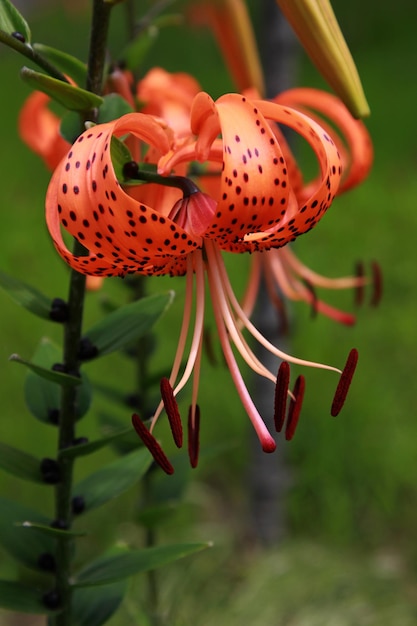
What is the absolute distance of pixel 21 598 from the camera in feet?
2.56

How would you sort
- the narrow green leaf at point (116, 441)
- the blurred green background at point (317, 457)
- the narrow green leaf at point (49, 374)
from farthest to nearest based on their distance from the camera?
1. the blurred green background at point (317, 457)
2. the narrow green leaf at point (116, 441)
3. the narrow green leaf at point (49, 374)

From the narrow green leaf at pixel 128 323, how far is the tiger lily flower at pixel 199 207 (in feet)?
0.15

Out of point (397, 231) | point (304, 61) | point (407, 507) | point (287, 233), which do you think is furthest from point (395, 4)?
point (287, 233)

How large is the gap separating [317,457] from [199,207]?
1.38 meters

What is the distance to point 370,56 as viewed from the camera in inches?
210

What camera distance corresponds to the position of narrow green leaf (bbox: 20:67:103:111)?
2.04 ft

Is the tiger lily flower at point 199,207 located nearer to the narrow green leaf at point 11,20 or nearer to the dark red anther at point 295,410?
the dark red anther at point 295,410

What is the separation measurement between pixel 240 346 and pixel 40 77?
28 cm

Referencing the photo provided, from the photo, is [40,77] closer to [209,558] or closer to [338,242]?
[209,558]

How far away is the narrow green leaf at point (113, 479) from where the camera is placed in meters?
0.83

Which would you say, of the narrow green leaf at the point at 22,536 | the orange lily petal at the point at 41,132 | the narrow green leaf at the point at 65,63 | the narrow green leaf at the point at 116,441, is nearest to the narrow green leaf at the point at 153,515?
the narrow green leaf at the point at 116,441

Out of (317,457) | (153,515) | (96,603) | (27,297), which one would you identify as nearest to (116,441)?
(153,515)

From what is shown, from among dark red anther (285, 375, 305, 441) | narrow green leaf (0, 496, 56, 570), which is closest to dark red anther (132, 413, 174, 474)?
dark red anther (285, 375, 305, 441)

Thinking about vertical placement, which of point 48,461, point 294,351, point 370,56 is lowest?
point 294,351
